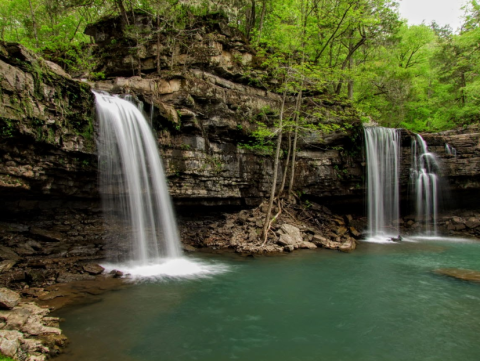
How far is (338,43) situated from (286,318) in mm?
24270

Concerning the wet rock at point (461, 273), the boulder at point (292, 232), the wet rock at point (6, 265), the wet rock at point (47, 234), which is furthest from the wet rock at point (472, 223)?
the wet rock at point (6, 265)

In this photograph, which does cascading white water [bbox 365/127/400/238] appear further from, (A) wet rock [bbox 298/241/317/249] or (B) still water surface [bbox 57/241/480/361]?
(B) still water surface [bbox 57/241/480/361]

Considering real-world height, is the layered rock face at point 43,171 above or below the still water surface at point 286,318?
above

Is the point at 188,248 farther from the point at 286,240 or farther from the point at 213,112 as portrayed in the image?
the point at 213,112

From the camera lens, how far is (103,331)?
5.95 m

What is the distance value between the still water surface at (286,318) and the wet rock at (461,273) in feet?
1.31

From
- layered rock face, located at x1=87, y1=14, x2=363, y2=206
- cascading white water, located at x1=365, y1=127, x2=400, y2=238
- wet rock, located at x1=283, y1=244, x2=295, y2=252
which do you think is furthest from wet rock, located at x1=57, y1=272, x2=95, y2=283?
cascading white water, located at x1=365, y1=127, x2=400, y2=238

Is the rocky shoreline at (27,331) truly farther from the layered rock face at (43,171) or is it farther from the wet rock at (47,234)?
the wet rock at (47,234)

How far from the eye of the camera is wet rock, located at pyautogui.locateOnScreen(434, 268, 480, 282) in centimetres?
971

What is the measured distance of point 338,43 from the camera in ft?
78.4

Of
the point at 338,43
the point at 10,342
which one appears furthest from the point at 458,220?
the point at 10,342

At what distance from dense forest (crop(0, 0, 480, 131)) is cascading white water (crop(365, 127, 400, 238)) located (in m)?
2.07

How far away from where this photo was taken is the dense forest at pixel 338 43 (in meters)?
16.1

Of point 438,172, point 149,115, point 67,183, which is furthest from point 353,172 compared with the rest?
point 67,183
